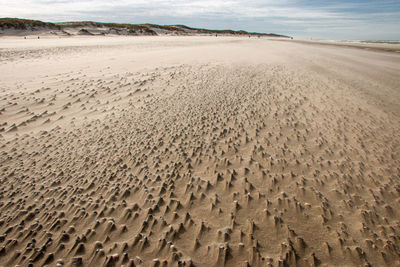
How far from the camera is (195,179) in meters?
4.12

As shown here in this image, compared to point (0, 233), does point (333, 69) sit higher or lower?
higher

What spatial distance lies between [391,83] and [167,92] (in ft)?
42.5

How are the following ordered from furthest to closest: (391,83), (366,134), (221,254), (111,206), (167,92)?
(391,83)
(167,92)
(366,134)
(111,206)
(221,254)

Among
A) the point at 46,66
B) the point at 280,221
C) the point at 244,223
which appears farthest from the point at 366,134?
the point at 46,66

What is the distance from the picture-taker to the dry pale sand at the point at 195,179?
2898 mm

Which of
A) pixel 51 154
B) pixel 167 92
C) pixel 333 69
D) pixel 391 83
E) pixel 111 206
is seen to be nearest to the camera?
pixel 111 206

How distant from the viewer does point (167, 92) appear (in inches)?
348

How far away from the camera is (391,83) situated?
11953 mm

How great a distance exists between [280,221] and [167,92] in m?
6.91

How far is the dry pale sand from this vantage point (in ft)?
9.51

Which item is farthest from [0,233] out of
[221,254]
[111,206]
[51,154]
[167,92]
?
[167,92]

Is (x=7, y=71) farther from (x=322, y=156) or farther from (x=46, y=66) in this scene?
(x=322, y=156)

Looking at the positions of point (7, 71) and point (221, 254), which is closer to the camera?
point (221, 254)

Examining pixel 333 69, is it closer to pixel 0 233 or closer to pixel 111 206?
pixel 111 206
